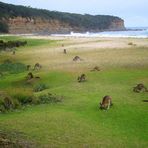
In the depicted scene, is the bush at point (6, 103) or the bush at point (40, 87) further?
the bush at point (40, 87)

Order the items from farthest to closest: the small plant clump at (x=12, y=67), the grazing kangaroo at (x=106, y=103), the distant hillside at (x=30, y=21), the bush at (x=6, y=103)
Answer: the distant hillside at (x=30, y=21)
the small plant clump at (x=12, y=67)
the bush at (x=6, y=103)
the grazing kangaroo at (x=106, y=103)

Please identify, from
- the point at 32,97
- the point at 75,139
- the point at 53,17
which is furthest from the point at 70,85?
the point at 53,17

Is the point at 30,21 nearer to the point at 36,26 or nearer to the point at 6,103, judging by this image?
the point at 36,26

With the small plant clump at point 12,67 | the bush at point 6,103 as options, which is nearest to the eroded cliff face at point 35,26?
the small plant clump at point 12,67

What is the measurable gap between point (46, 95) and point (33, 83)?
5.78 m

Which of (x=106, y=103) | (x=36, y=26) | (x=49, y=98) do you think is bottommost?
(x=36, y=26)

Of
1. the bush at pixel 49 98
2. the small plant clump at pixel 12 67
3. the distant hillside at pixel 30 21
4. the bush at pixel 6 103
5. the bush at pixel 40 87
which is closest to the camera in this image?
the bush at pixel 6 103

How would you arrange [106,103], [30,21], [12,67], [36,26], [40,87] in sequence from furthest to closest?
[36,26], [30,21], [12,67], [40,87], [106,103]

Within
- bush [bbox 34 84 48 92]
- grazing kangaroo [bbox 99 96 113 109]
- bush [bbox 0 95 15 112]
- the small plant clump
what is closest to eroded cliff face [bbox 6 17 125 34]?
the small plant clump

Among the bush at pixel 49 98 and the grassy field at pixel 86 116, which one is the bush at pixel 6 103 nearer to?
the grassy field at pixel 86 116

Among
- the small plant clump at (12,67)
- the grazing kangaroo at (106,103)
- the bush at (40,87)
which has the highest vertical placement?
the grazing kangaroo at (106,103)

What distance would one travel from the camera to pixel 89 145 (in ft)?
47.4

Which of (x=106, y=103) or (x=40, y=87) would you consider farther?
(x=40, y=87)

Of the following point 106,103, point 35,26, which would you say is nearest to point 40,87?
point 106,103
